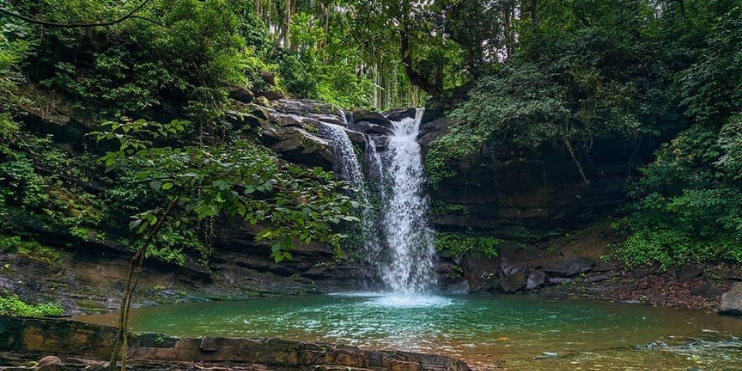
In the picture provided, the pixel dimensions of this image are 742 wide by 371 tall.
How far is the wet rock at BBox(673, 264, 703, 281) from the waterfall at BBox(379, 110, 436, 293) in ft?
22.9

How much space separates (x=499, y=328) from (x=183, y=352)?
18.1 feet

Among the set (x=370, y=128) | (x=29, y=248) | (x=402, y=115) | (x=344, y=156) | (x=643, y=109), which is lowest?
(x=29, y=248)

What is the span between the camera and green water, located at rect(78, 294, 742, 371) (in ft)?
16.9

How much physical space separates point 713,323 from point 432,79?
12.9 metres

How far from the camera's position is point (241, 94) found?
14.3 m

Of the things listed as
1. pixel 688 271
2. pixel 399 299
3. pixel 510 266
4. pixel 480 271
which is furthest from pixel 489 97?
pixel 688 271

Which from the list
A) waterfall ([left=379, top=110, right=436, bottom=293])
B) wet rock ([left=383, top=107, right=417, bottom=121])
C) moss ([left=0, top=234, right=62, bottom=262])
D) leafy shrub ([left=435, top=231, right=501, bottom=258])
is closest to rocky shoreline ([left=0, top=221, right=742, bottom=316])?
moss ([left=0, top=234, right=62, bottom=262])

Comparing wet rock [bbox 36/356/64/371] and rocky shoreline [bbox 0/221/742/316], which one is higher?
wet rock [bbox 36/356/64/371]

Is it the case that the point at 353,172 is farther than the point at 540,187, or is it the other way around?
the point at 353,172

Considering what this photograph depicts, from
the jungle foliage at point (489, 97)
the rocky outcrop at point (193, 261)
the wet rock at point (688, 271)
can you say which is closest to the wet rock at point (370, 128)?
the rocky outcrop at point (193, 261)

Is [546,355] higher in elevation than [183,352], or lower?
lower

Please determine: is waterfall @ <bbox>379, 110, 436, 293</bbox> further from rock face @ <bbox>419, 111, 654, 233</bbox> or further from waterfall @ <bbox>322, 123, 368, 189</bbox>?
waterfall @ <bbox>322, 123, 368, 189</bbox>

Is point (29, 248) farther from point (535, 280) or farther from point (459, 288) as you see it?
point (535, 280)

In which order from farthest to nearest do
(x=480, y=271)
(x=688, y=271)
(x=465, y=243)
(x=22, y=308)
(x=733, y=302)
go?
(x=465, y=243) < (x=480, y=271) < (x=688, y=271) < (x=733, y=302) < (x=22, y=308)
